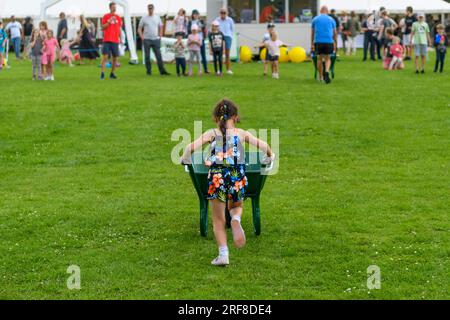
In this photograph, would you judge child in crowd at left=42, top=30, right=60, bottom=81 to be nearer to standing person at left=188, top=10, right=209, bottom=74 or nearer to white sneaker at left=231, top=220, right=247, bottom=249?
standing person at left=188, top=10, right=209, bottom=74

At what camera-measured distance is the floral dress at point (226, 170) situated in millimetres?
8180

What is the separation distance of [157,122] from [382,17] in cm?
1831

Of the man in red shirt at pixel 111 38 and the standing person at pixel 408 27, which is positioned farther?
the standing person at pixel 408 27

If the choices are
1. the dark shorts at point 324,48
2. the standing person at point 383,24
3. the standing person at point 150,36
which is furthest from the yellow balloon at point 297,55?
the dark shorts at point 324,48

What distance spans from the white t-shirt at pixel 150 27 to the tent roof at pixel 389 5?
48.3ft

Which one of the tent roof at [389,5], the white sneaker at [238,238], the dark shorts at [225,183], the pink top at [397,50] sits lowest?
the white sneaker at [238,238]

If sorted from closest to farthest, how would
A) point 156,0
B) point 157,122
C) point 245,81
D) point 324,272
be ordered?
point 324,272
point 157,122
point 245,81
point 156,0

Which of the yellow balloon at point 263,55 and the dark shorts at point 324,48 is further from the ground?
the dark shorts at point 324,48

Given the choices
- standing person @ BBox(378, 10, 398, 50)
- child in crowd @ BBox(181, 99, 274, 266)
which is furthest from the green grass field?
standing person @ BBox(378, 10, 398, 50)

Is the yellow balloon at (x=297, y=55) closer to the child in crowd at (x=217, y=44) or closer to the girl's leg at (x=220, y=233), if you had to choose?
the child in crowd at (x=217, y=44)

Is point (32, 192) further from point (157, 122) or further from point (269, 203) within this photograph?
point (157, 122)
